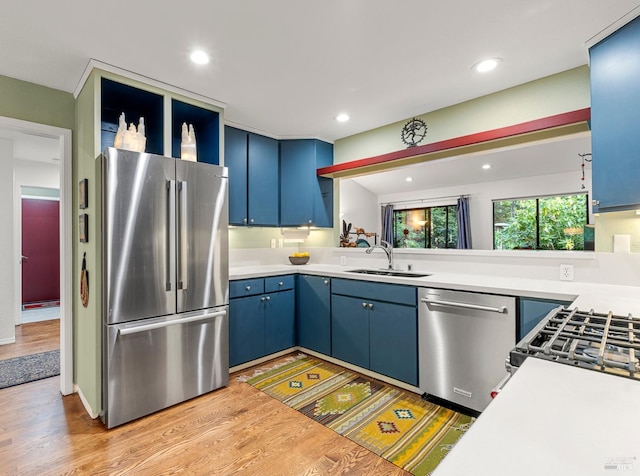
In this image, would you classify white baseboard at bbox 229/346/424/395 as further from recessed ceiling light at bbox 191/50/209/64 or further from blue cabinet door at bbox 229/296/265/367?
recessed ceiling light at bbox 191/50/209/64

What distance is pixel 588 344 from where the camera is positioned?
3.36 ft

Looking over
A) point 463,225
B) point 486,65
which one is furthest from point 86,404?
point 463,225

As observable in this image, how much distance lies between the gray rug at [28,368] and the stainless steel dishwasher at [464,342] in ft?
10.6

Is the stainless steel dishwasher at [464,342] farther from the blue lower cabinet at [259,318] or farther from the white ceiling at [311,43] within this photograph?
the white ceiling at [311,43]

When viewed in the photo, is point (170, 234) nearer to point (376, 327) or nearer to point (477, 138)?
point (376, 327)

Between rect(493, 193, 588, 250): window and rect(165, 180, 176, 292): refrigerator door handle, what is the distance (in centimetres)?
380

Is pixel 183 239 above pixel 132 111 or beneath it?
beneath

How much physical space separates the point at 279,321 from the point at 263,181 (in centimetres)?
146

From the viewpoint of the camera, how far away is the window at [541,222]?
3.66 metres

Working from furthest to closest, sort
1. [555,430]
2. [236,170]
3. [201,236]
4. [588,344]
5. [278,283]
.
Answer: [236,170] < [278,283] < [201,236] < [588,344] < [555,430]

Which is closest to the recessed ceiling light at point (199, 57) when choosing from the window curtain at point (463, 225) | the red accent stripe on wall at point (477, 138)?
the red accent stripe on wall at point (477, 138)

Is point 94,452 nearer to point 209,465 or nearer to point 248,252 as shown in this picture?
point 209,465

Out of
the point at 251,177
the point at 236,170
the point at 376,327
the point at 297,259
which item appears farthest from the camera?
the point at 297,259

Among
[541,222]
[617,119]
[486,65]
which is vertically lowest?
[541,222]
